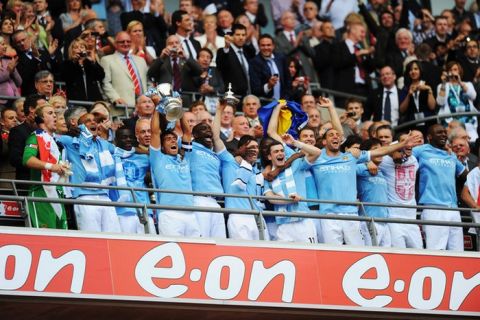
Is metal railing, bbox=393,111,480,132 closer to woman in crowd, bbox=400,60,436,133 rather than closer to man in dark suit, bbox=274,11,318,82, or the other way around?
woman in crowd, bbox=400,60,436,133

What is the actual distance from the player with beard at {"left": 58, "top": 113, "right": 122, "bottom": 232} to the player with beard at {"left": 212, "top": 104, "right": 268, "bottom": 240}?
129 centimetres

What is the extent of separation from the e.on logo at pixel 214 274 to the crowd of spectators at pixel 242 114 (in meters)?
0.46

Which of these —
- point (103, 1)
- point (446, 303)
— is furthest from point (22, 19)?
point (446, 303)

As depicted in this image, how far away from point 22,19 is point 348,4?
723 centimetres

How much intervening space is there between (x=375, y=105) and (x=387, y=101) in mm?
192

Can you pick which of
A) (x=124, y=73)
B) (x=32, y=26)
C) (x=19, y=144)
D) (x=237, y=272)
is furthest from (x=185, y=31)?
(x=237, y=272)

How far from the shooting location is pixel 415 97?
21.2 m

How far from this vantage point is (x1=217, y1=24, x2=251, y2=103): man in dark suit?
20.5m

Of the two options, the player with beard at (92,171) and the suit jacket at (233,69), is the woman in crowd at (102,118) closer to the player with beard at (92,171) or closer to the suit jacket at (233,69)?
the player with beard at (92,171)

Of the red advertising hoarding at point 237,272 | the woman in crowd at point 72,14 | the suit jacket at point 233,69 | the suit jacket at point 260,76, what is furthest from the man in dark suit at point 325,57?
the red advertising hoarding at point 237,272

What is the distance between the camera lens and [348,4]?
2480 cm

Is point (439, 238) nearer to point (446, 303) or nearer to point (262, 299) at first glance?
point (446, 303)

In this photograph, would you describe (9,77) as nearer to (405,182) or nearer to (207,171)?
(207,171)

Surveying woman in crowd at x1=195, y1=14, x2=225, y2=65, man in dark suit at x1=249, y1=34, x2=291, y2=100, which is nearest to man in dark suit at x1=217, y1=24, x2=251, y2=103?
man in dark suit at x1=249, y1=34, x2=291, y2=100
